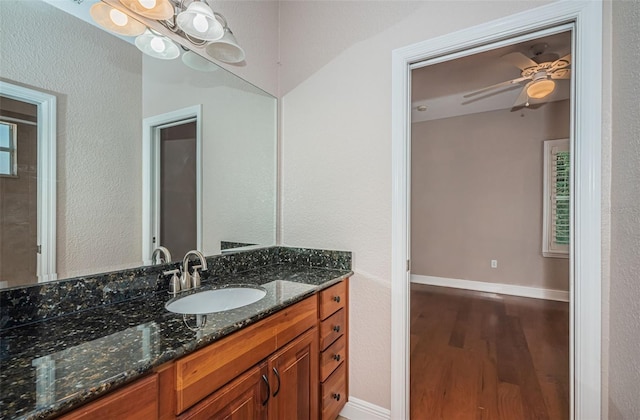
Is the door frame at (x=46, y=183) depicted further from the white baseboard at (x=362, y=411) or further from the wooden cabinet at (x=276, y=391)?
the white baseboard at (x=362, y=411)

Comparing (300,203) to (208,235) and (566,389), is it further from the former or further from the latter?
(566,389)

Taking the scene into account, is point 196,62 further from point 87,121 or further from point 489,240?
point 489,240

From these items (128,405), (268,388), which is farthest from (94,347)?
(268,388)

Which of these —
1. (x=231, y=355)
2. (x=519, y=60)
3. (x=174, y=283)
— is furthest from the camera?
(x=519, y=60)

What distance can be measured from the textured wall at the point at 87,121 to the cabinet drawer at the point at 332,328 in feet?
3.12

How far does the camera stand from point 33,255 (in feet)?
3.25

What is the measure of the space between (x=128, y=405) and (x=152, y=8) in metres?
1.43

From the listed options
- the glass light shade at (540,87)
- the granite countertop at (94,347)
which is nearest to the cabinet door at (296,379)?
the granite countertop at (94,347)

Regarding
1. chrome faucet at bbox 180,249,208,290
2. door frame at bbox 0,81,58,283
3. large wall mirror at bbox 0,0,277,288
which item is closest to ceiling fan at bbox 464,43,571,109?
large wall mirror at bbox 0,0,277,288

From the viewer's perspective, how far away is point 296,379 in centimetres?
126

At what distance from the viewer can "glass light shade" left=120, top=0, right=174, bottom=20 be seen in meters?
1.17

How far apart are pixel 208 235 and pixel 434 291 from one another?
3625 mm

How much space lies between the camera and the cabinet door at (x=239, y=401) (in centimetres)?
86

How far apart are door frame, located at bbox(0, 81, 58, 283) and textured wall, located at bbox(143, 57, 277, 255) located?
0.36 metres
